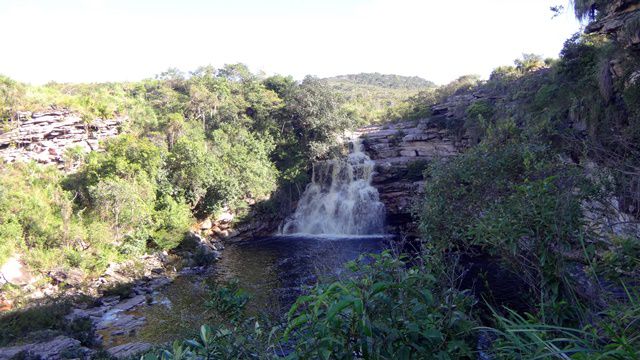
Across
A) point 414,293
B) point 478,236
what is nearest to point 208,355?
point 414,293

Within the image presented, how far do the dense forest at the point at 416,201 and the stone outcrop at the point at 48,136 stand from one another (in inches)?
23.6

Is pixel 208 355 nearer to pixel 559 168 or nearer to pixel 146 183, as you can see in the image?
pixel 559 168

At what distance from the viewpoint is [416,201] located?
27.2 ft

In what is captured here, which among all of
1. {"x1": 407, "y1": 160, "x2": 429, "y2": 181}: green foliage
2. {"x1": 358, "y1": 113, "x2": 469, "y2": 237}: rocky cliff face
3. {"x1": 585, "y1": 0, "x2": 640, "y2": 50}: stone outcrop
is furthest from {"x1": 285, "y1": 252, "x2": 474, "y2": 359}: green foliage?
{"x1": 407, "y1": 160, "x2": 429, "y2": 181}: green foliage

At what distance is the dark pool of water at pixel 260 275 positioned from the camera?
10.8 meters

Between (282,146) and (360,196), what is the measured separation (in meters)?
7.19

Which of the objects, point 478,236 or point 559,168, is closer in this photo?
point 478,236

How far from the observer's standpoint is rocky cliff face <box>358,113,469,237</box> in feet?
74.7

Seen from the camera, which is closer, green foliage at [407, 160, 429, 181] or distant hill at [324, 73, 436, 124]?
green foliage at [407, 160, 429, 181]

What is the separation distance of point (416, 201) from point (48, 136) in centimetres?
2026

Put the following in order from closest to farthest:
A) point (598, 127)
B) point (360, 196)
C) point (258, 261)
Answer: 1. point (598, 127)
2. point (258, 261)
3. point (360, 196)

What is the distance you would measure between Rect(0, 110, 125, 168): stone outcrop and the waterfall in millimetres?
12082

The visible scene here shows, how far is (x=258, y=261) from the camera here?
56.3ft

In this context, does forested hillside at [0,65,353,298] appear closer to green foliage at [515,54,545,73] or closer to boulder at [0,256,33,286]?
boulder at [0,256,33,286]
